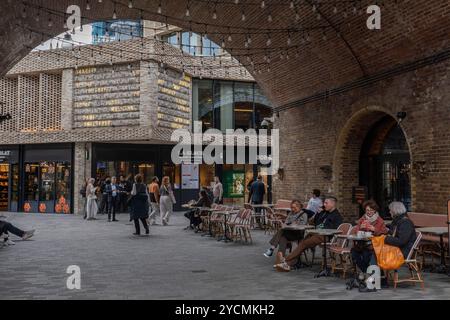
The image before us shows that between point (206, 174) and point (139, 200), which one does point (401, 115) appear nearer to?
point (139, 200)

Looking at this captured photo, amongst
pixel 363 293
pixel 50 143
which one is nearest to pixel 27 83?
pixel 50 143

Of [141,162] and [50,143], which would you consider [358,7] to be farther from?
[50,143]

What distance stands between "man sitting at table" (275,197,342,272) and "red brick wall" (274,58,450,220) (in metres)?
2.68

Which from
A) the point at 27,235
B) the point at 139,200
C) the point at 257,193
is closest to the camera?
the point at 27,235

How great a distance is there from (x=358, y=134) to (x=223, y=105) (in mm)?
13828

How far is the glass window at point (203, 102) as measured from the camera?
2555 centimetres

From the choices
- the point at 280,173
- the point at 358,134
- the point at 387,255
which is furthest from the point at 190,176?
the point at 387,255

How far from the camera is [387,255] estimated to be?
6.87 m

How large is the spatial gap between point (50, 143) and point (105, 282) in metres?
17.8

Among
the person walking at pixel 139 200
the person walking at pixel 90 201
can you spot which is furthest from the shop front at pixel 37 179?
the person walking at pixel 139 200

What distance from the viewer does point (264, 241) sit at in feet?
41.8

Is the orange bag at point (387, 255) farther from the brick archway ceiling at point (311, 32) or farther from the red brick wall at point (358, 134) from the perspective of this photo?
the brick archway ceiling at point (311, 32)

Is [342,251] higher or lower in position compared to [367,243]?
lower

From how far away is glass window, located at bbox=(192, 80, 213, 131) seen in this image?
83.8ft
